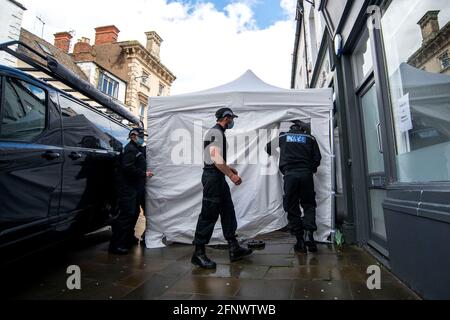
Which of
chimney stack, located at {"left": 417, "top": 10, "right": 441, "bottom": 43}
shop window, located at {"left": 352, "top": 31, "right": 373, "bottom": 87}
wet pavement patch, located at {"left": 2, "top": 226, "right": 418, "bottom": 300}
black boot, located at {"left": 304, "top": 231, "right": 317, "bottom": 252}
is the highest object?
shop window, located at {"left": 352, "top": 31, "right": 373, "bottom": 87}

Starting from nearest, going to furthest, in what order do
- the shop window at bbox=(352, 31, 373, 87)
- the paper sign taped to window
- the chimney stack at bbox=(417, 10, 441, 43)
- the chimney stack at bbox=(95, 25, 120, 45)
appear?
the chimney stack at bbox=(417, 10, 441, 43) < the paper sign taped to window < the shop window at bbox=(352, 31, 373, 87) < the chimney stack at bbox=(95, 25, 120, 45)

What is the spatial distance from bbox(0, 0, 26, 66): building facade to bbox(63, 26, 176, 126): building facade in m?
7.40

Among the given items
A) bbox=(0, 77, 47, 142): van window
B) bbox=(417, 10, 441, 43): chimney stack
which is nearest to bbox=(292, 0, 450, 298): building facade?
bbox=(417, 10, 441, 43): chimney stack

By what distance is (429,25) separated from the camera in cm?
265

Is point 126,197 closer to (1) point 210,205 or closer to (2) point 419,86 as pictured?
(1) point 210,205

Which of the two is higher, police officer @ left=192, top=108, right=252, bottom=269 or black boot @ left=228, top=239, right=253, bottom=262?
police officer @ left=192, top=108, right=252, bottom=269

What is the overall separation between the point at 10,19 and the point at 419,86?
1575 centimetres

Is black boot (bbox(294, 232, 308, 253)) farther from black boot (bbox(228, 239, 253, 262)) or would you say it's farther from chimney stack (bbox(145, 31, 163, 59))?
chimney stack (bbox(145, 31, 163, 59))

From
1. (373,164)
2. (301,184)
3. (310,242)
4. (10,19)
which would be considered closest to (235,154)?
(301,184)

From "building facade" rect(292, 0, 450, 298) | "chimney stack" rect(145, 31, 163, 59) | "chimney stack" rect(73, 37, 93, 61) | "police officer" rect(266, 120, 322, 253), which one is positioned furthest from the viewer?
"chimney stack" rect(145, 31, 163, 59)

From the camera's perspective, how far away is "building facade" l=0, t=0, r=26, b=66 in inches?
480
